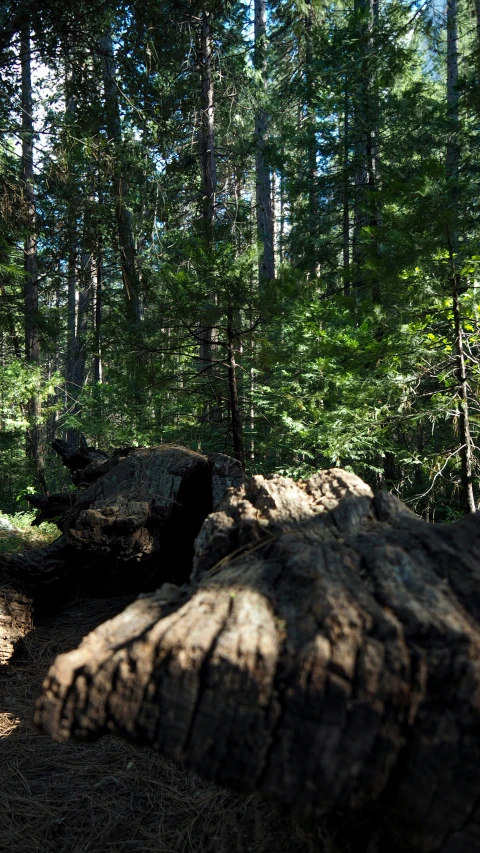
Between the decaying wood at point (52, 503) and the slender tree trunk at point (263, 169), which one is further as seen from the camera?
the slender tree trunk at point (263, 169)

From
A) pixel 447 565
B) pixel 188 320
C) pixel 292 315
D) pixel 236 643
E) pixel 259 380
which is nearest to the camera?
pixel 236 643

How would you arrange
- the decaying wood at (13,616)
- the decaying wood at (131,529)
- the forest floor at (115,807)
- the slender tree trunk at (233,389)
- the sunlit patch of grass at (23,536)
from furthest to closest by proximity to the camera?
the sunlit patch of grass at (23,536) → the slender tree trunk at (233,389) → the decaying wood at (13,616) → the decaying wood at (131,529) → the forest floor at (115,807)

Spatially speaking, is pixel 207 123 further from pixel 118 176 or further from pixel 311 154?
pixel 118 176

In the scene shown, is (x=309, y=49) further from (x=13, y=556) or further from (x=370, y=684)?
(x=370, y=684)

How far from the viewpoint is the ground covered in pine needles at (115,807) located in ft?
6.37

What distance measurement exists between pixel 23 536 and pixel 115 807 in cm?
626

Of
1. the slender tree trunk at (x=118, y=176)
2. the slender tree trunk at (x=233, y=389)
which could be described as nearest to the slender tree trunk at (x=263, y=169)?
the slender tree trunk at (x=118, y=176)

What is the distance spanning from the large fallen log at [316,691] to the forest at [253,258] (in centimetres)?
387

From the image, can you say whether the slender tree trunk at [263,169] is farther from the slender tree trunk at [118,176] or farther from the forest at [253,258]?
the slender tree trunk at [118,176]

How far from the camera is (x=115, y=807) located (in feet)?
7.90

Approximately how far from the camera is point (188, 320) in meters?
5.80

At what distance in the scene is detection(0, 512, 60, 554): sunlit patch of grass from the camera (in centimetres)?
720

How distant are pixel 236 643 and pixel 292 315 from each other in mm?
5557

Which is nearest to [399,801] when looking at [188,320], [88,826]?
[88,826]
